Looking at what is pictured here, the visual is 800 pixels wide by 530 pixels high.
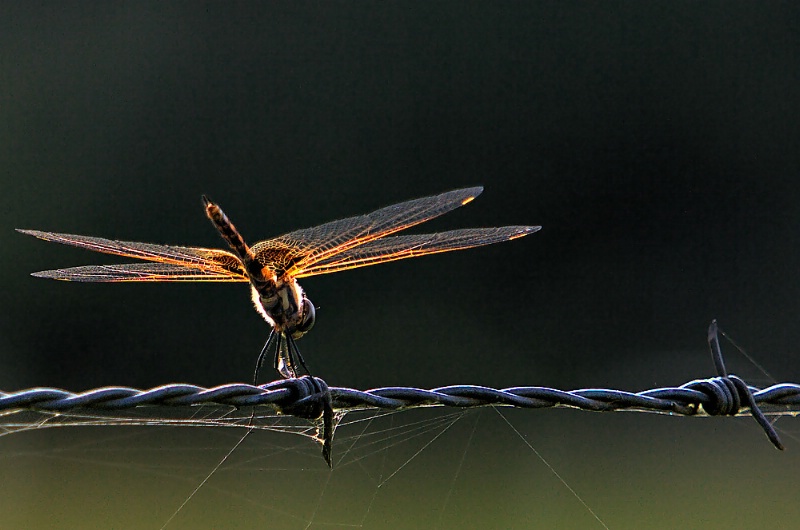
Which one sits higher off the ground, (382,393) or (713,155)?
(382,393)

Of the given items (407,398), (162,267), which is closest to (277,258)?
(162,267)

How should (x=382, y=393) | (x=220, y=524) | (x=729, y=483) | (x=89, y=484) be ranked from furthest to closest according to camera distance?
(x=729, y=483) → (x=89, y=484) → (x=220, y=524) → (x=382, y=393)

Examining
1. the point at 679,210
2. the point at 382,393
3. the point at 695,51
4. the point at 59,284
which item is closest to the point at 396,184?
the point at 679,210

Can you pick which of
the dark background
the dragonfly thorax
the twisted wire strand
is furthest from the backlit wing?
the dark background

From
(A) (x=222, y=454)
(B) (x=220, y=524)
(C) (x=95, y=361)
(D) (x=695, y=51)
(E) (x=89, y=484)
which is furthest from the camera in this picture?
(D) (x=695, y=51)

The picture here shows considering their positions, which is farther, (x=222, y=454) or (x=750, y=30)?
(x=750, y=30)

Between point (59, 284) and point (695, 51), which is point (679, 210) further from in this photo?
point (59, 284)

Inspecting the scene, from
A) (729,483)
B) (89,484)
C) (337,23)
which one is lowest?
(729,483)
